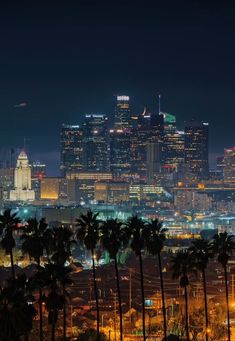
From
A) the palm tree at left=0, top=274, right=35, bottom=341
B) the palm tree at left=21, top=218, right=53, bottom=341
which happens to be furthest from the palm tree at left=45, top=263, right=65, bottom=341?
the palm tree at left=21, top=218, right=53, bottom=341

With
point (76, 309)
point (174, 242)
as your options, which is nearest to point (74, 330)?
point (76, 309)

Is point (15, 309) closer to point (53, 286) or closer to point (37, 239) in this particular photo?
point (53, 286)

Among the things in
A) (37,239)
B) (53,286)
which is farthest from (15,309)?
(37,239)

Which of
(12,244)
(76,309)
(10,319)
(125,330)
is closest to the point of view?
(10,319)

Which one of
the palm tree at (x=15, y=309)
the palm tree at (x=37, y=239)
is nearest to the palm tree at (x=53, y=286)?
the palm tree at (x=15, y=309)

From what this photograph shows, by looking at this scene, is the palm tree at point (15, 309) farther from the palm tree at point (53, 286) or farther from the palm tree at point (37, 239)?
the palm tree at point (37, 239)

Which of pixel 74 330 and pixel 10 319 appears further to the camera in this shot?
pixel 74 330

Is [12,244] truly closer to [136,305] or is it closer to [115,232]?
[115,232]

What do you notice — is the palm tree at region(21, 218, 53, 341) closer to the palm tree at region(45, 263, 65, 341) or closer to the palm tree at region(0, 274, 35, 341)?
the palm tree at region(45, 263, 65, 341)

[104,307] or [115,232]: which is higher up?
[115,232]
